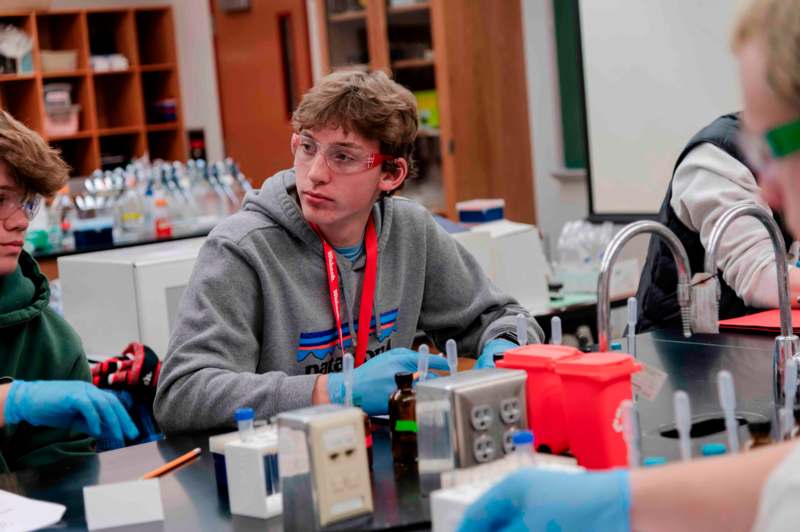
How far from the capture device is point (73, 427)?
209 cm

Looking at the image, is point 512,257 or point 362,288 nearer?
point 362,288

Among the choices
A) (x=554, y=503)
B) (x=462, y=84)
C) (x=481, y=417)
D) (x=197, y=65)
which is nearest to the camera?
(x=554, y=503)

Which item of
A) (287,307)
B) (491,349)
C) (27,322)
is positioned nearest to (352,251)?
(287,307)

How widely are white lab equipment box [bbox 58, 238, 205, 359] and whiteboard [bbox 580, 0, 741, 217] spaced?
2709 millimetres

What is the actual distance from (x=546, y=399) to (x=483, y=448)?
166 millimetres

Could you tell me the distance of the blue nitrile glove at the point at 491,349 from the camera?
210 centimetres

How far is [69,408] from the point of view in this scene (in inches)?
74.4

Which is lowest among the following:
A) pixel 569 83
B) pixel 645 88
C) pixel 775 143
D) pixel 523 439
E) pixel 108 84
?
pixel 523 439

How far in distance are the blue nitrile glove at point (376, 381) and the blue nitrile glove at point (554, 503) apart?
693 mm

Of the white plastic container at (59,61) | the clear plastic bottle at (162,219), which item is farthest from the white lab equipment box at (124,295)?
the white plastic container at (59,61)

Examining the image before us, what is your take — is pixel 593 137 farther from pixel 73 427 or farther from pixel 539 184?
pixel 73 427

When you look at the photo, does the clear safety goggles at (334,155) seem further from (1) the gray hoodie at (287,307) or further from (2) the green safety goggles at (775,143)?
(2) the green safety goggles at (775,143)

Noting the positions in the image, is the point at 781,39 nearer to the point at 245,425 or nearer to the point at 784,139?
the point at 784,139

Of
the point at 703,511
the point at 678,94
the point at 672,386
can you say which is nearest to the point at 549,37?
the point at 678,94
